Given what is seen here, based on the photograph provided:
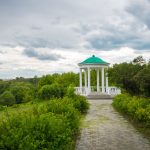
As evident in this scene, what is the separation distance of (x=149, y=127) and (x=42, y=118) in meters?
6.07

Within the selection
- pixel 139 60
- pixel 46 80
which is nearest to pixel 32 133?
pixel 139 60

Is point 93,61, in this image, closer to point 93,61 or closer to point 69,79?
point 93,61

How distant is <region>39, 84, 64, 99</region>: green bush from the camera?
79.9ft

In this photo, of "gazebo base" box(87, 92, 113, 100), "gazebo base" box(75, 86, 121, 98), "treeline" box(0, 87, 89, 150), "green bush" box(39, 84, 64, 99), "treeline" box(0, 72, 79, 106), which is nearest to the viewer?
"treeline" box(0, 87, 89, 150)

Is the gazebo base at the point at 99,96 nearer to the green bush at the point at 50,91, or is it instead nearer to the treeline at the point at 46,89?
the treeline at the point at 46,89

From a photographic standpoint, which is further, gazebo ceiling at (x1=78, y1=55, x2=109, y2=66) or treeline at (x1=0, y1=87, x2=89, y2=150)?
gazebo ceiling at (x1=78, y1=55, x2=109, y2=66)

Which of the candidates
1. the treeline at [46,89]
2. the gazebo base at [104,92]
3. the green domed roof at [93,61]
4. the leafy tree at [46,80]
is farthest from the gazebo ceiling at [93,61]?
the leafy tree at [46,80]

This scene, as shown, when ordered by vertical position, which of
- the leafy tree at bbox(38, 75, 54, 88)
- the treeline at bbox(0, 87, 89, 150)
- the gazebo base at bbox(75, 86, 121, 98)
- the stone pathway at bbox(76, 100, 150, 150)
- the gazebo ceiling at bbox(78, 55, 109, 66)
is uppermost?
the gazebo ceiling at bbox(78, 55, 109, 66)

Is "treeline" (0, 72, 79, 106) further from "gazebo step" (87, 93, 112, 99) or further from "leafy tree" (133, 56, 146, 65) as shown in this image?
"leafy tree" (133, 56, 146, 65)

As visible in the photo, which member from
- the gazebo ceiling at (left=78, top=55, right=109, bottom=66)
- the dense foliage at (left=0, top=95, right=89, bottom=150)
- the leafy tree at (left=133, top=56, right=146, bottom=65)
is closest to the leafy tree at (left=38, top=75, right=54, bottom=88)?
the gazebo ceiling at (left=78, top=55, right=109, bottom=66)

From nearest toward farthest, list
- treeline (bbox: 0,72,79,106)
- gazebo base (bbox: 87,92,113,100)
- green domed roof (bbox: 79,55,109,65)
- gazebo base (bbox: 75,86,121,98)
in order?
treeline (bbox: 0,72,79,106)
gazebo base (bbox: 87,92,113,100)
gazebo base (bbox: 75,86,121,98)
green domed roof (bbox: 79,55,109,65)

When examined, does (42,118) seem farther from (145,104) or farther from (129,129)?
(145,104)

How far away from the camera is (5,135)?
574 cm

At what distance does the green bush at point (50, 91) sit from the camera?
24.4 meters
